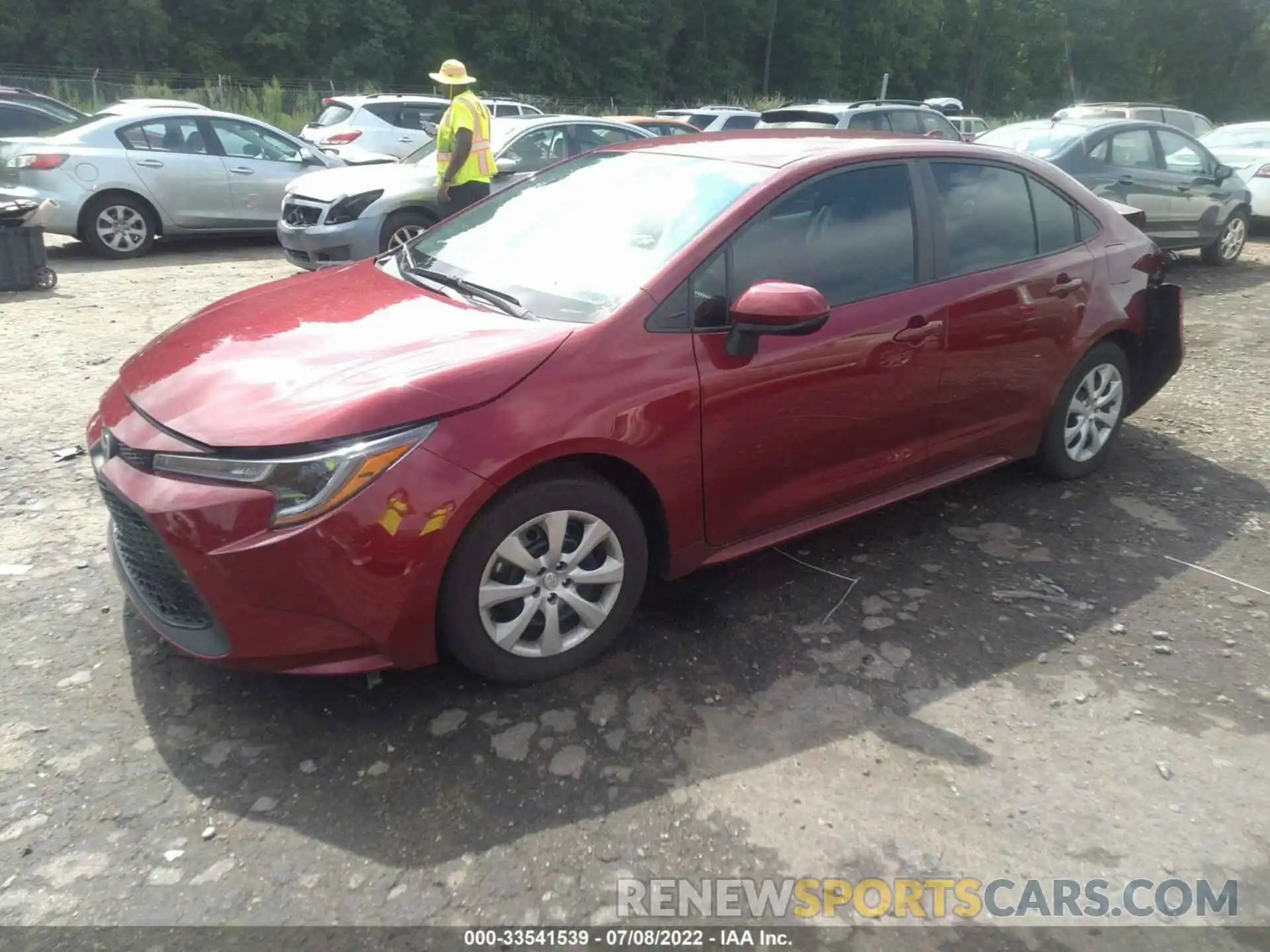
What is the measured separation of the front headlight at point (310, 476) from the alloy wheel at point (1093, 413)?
341 centimetres

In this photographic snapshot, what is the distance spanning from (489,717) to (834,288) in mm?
1933

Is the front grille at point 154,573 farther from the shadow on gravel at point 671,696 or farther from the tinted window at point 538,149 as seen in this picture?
the tinted window at point 538,149

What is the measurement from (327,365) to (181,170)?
870 centimetres

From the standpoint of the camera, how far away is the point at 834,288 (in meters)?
3.64

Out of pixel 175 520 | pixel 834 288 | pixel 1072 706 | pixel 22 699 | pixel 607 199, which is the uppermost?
pixel 607 199

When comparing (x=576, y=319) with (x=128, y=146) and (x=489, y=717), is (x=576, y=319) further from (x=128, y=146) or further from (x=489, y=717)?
(x=128, y=146)

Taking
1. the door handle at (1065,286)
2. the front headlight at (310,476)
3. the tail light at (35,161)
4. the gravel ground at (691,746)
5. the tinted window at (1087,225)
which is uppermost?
the tail light at (35,161)

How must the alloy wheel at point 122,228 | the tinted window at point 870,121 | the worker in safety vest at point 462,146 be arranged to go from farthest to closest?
the tinted window at point 870,121 → the alloy wheel at point 122,228 → the worker in safety vest at point 462,146

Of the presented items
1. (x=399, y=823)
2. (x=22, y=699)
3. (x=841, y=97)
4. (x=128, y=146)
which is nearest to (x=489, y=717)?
(x=399, y=823)

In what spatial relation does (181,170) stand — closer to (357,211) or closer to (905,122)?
(357,211)

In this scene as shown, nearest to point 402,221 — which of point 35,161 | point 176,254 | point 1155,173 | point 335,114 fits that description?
point 176,254

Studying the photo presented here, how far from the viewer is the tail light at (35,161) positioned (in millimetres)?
9531

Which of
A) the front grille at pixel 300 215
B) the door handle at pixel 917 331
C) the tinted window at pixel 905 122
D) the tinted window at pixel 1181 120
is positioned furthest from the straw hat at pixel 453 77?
the tinted window at pixel 1181 120

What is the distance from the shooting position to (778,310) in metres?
3.12
